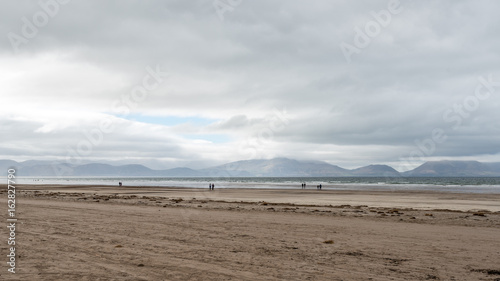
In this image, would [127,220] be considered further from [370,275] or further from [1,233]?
[370,275]

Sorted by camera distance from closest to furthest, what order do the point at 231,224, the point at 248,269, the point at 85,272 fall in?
the point at 85,272 < the point at 248,269 < the point at 231,224

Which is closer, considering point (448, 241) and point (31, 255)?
point (31, 255)

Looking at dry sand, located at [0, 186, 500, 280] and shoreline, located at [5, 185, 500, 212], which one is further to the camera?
shoreline, located at [5, 185, 500, 212]

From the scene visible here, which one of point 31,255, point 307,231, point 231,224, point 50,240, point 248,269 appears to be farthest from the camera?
point 231,224

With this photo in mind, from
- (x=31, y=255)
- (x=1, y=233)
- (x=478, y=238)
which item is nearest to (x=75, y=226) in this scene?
(x=1, y=233)

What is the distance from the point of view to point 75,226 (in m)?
13.7

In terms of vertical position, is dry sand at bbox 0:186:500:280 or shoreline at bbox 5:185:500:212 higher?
dry sand at bbox 0:186:500:280

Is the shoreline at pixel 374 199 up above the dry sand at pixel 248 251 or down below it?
below

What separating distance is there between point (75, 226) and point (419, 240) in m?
12.6

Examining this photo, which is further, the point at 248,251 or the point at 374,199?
the point at 374,199

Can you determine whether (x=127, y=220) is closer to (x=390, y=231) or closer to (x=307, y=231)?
(x=307, y=231)

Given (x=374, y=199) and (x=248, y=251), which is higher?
(x=248, y=251)

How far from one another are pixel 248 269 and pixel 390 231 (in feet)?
26.2

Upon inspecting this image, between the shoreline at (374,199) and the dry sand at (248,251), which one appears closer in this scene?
the dry sand at (248,251)
